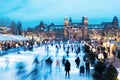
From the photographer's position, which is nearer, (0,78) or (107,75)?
(107,75)

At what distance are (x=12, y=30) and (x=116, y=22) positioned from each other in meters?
88.6

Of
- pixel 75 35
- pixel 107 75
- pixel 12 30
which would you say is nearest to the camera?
pixel 107 75

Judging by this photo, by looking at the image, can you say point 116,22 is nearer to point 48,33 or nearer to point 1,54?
point 48,33

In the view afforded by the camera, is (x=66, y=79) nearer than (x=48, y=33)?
Yes

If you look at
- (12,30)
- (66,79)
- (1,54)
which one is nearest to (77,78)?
(66,79)

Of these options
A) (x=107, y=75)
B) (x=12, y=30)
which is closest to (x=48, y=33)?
(x=12, y=30)

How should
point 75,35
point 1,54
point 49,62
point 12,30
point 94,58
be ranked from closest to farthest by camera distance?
point 49,62 → point 94,58 → point 1,54 → point 12,30 → point 75,35

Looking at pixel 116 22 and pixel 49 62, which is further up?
pixel 116 22

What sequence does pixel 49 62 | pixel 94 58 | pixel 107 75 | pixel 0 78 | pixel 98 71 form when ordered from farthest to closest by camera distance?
pixel 94 58
pixel 49 62
pixel 0 78
pixel 98 71
pixel 107 75

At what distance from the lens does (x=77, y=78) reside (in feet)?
57.5

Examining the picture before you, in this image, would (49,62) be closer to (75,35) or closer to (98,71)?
(98,71)

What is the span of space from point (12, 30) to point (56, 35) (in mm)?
82784

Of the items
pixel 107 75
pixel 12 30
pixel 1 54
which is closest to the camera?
pixel 107 75

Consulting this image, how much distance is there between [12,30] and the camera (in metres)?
116
